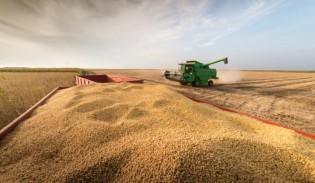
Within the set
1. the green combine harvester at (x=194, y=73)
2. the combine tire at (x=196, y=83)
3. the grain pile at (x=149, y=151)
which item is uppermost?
the green combine harvester at (x=194, y=73)

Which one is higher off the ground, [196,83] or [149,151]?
[196,83]

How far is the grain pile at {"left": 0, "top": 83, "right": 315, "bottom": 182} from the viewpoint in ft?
4.48

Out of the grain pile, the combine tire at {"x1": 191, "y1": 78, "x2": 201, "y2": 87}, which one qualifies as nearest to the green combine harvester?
the combine tire at {"x1": 191, "y1": 78, "x2": 201, "y2": 87}

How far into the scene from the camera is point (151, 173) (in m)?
1.33

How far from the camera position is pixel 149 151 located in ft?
5.15

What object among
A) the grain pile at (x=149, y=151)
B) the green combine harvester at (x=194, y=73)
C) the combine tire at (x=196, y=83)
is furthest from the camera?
the combine tire at (x=196, y=83)

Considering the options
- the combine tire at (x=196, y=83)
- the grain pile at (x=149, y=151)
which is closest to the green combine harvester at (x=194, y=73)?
the combine tire at (x=196, y=83)

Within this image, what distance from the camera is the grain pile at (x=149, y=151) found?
1.36m

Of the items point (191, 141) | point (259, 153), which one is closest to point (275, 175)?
point (259, 153)

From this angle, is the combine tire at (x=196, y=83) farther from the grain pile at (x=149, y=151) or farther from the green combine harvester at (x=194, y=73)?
the grain pile at (x=149, y=151)

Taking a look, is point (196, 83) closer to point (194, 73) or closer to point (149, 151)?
point (194, 73)

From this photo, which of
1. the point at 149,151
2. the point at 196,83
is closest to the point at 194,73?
the point at 196,83

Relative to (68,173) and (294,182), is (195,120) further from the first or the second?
(68,173)

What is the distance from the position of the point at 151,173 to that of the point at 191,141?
55cm
